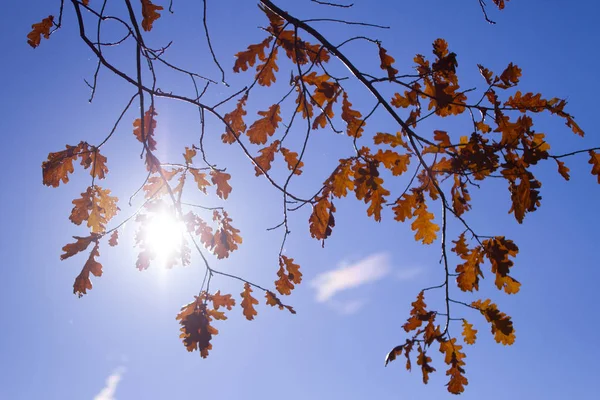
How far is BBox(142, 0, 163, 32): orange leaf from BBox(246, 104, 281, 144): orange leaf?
2.78ft

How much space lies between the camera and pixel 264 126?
8.88 feet

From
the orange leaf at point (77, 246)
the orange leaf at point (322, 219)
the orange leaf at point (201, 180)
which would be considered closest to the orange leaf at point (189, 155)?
the orange leaf at point (201, 180)

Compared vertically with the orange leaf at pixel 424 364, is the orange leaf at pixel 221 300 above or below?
above

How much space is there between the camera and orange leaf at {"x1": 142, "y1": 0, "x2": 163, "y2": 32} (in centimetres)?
264

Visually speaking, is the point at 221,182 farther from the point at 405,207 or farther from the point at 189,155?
the point at 405,207

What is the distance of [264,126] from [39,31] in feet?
4.96

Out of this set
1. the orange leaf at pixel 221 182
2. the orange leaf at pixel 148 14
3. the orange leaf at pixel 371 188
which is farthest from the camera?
the orange leaf at pixel 221 182

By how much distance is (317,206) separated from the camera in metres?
2.38

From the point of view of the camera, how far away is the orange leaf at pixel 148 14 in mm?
2645

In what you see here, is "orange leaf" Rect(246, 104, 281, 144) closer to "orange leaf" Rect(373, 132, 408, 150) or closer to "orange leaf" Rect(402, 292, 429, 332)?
"orange leaf" Rect(373, 132, 408, 150)

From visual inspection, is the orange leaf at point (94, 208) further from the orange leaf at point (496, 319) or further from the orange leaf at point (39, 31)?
the orange leaf at point (496, 319)

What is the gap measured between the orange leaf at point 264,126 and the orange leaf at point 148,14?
849mm

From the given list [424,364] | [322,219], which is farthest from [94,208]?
[424,364]

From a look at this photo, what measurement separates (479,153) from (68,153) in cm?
252
